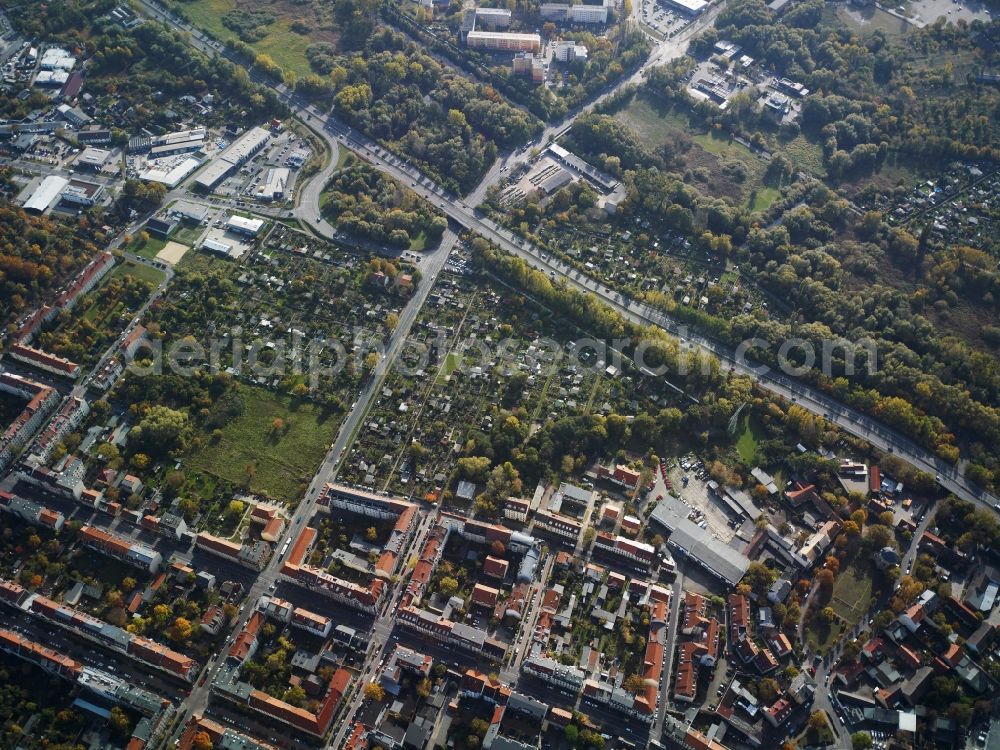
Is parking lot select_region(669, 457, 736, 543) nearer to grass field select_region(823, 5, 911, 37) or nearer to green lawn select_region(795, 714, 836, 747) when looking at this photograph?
green lawn select_region(795, 714, 836, 747)

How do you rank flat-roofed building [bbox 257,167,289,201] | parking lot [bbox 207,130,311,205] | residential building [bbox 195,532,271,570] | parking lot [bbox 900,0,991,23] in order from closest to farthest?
residential building [bbox 195,532,271,570] < flat-roofed building [bbox 257,167,289,201] < parking lot [bbox 207,130,311,205] < parking lot [bbox 900,0,991,23]

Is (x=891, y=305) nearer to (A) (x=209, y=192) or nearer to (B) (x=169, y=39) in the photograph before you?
(A) (x=209, y=192)

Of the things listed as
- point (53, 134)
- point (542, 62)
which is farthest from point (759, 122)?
point (53, 134)

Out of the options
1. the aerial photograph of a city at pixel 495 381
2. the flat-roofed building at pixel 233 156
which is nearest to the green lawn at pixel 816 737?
the aerial photograph of a city at pixel 495 381

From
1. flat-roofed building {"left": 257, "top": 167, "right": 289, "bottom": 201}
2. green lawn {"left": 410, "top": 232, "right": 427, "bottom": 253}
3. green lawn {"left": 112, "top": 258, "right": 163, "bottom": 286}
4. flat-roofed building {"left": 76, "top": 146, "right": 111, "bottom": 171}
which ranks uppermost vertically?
green lawn {"left": 410, "top": 232, "right": 427, "bottom": 253}

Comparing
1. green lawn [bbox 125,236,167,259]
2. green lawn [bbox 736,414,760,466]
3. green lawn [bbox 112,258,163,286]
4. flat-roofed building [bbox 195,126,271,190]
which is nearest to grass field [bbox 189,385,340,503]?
green lawn [bbox 112,258,163,286]

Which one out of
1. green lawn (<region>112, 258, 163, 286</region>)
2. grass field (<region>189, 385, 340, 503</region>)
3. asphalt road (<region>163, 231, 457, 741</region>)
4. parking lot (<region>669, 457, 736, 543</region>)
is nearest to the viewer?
asphalt road (<region>163, 231, 457, 741</region>)
